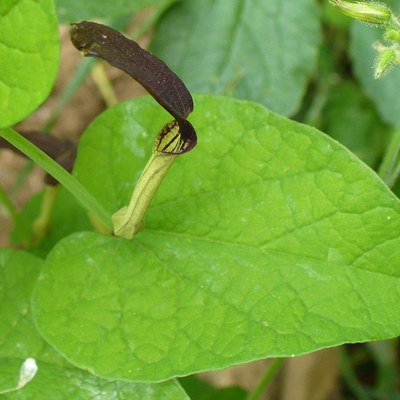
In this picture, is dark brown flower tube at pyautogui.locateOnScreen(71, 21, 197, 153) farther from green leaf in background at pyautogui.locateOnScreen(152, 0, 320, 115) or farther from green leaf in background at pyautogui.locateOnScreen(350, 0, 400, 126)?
green leaf in background at pyautogui.locateOnScreen(350, 0, 400, 126)

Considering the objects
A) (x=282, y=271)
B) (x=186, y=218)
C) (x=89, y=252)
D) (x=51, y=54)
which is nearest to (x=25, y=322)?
(x=89, y=252)

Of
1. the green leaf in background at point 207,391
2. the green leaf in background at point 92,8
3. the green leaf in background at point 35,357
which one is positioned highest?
the green leaf in background at point 92,8

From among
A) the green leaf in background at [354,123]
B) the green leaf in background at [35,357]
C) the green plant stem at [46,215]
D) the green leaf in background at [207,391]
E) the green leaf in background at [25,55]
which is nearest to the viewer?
the green leaf in background at [25,55]

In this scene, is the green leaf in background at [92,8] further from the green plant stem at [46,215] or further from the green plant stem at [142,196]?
the green plant stem at [142,196]

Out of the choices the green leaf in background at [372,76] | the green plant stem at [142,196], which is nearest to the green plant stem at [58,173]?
the green plant stem at [142,196]

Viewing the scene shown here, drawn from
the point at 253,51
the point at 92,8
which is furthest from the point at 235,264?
the point at 253,51

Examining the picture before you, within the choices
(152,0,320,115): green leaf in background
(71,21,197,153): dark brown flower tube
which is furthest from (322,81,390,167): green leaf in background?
(71,21,197,153): dark brown flower tube
